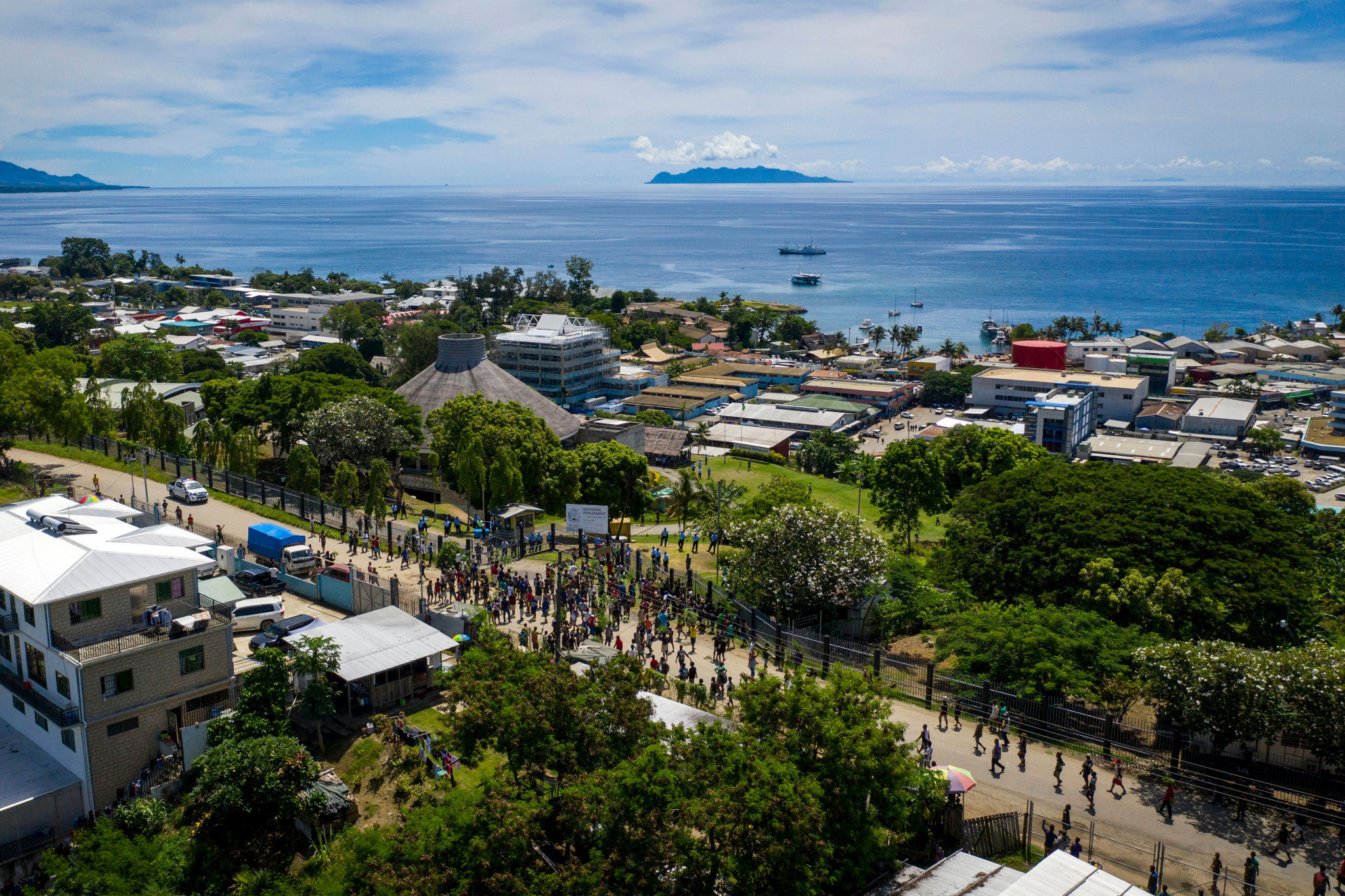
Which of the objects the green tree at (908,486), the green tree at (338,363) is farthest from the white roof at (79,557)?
the green tree at (338,363)

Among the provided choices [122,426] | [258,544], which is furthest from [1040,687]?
[122,426]

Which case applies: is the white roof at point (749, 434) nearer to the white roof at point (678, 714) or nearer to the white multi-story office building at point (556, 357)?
the white multi-story office building at point (556, 357)

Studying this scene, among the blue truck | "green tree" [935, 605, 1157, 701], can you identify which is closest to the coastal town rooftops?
"green tree" [935, 605, 1157, 701]

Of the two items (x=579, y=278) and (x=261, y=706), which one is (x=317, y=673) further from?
(x=579, y=278)

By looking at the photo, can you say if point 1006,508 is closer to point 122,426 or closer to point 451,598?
point 451,598

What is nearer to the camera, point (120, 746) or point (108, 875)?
point (108, 875)

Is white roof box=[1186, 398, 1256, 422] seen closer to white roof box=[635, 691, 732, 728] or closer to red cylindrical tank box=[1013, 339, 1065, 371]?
red cylindrical tank box=[1013, 339, 1065, 371]
